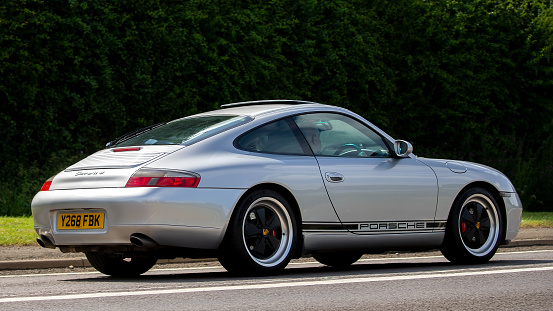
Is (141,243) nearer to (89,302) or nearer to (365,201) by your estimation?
(89,302)

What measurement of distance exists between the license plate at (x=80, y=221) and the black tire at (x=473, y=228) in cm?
355

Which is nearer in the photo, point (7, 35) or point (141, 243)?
point (141, 243)

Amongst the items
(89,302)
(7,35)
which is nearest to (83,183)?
(89,302)

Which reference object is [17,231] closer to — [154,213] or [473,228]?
[154,213]

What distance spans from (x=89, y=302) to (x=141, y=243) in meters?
1.17

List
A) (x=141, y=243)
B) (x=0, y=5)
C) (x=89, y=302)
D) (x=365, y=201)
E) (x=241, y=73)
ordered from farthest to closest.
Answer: (x=241, y=73) → (x=0, y=5) → (x=365, y=201) → (x=141, y=243) → (x=89, y=302)

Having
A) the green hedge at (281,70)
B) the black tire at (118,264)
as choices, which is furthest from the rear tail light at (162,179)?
the green hedge at (281,70)

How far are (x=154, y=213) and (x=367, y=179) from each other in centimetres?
221

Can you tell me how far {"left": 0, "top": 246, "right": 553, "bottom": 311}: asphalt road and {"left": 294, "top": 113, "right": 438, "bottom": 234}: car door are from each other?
0.47 metres

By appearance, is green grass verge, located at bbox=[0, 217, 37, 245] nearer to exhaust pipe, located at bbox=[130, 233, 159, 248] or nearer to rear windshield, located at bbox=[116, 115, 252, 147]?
rear windshield, located at bbox=[116, 115, 252, 147]

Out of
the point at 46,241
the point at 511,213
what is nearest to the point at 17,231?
the point at 46,241

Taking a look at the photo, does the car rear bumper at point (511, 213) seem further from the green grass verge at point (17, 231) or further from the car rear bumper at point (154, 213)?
the green grass verge at point (17, 231)

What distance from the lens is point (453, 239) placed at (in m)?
9.28

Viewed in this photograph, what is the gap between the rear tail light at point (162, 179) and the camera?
24.6 feet
